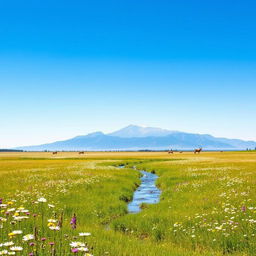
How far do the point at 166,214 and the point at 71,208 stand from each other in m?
5.89

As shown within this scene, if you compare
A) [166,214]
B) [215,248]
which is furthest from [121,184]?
[215,248]

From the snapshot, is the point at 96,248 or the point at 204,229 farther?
the point at 204,229

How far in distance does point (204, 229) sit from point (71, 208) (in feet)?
28.1

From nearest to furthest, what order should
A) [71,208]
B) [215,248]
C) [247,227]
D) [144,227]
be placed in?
[215,248]
[247,227]
[144,227]
[71,208]

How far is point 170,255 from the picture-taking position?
774cm

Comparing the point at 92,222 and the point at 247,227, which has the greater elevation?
the point at 247,227

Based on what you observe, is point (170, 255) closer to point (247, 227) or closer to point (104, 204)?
point (247, 227)

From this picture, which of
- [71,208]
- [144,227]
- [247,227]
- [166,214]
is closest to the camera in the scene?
[247,227]

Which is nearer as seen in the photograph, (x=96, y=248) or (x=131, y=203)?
(x=96, y=248)

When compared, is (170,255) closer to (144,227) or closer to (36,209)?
(144,227)

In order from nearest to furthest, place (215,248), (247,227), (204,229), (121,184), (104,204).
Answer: (215,248) → (247,227) → (204,229) → (104,204) → (121,184)

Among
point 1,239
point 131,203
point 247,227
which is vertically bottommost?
point 131,203

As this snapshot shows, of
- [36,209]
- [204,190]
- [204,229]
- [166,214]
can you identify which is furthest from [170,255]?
[204,190]

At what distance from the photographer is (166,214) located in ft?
47.8
